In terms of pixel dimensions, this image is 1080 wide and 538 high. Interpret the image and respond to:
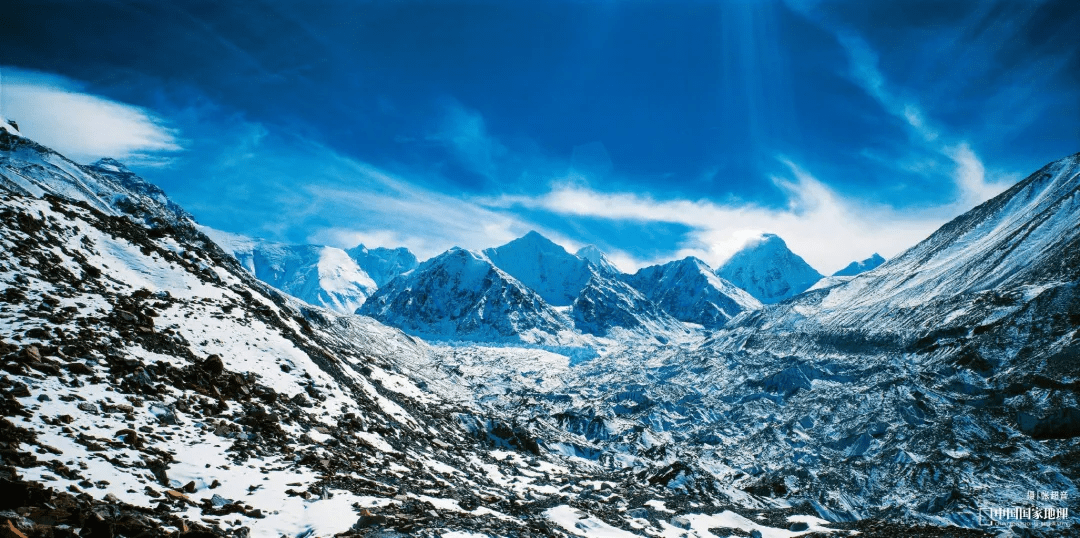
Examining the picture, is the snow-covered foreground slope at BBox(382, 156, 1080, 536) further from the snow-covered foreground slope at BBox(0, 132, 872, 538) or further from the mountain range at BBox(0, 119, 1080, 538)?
the snow-covered foreground slope at BBox(0, 132, 872, 538)

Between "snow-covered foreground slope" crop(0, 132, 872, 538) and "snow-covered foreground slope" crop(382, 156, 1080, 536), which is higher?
"snow-covered foreground slope" crop(382, 156, 1080, 536)

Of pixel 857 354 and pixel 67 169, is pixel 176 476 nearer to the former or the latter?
pixel 67 169

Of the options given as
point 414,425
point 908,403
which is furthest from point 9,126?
point 908,403

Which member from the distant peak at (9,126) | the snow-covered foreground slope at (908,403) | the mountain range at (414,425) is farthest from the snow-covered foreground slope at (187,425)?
the distant peak at (9,126)

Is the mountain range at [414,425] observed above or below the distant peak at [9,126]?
below

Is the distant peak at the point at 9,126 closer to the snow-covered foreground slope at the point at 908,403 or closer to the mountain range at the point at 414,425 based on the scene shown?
the mountain range at the point at 414,425

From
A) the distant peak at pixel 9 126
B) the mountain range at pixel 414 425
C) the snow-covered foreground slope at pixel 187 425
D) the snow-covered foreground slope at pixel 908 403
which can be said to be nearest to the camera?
the snow-covered foreground slope at pixel 187 425

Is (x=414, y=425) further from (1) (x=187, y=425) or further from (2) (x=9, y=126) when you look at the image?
(2) (x=9, y=126)

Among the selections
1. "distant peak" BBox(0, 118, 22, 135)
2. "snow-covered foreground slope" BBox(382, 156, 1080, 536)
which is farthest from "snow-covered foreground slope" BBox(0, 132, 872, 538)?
"distant peak" BBox(0, 118, 22, 135)

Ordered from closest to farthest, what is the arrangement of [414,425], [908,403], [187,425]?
[187,425]
[414,425]
[908,403]

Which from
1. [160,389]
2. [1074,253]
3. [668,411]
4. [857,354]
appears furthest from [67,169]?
[1074,253]

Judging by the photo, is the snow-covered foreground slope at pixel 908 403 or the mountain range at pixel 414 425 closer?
the mountain range at pixel 414 425
